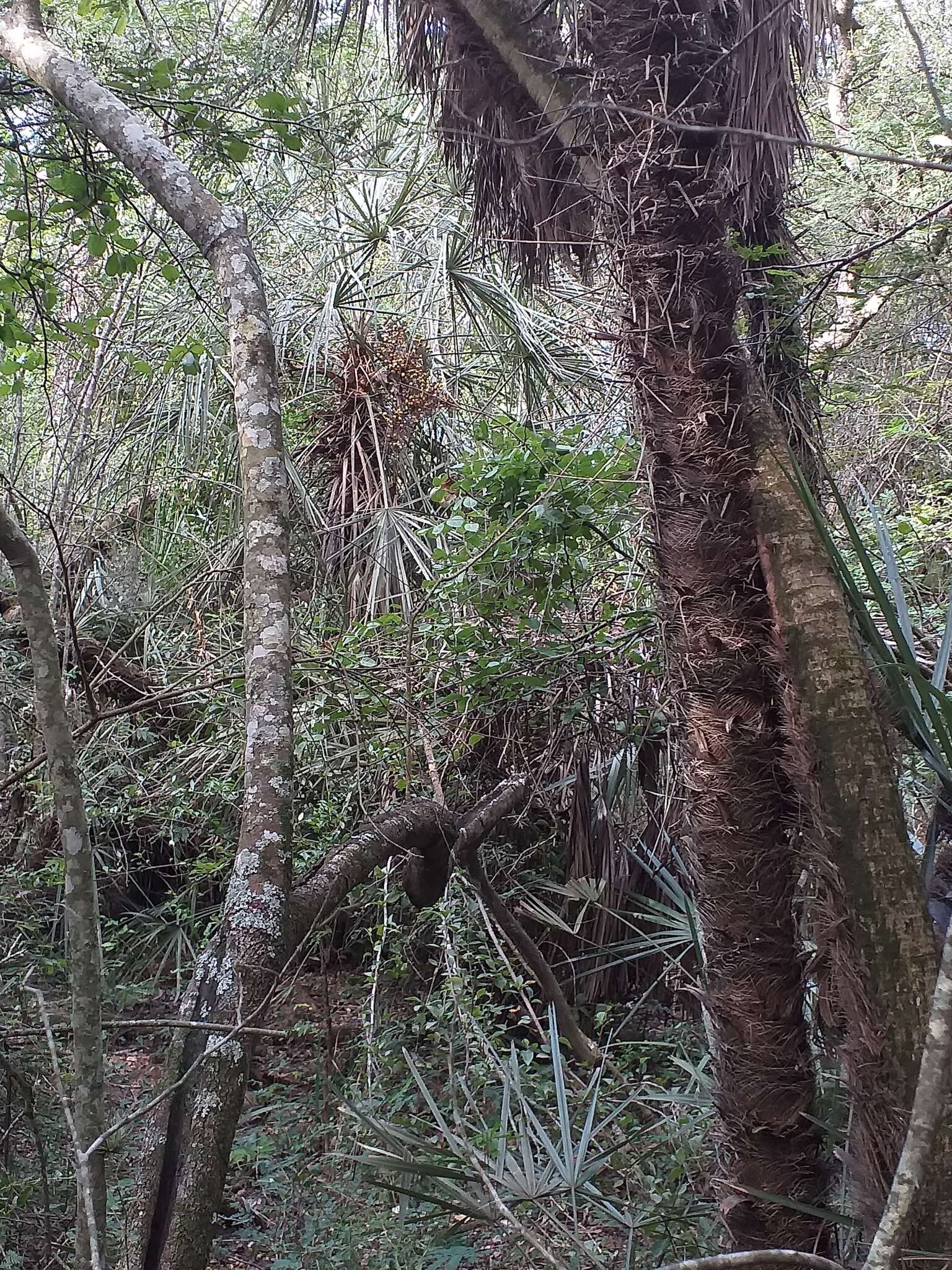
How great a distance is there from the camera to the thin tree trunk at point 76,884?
5.93ft

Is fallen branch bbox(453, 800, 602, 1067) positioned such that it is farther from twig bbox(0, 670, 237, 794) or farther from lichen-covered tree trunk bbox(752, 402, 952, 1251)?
lichen-covered tree trunk bbox(752, 402, 952, 1251)

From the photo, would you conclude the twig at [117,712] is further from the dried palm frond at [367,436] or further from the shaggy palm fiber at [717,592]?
the dried palm frond at [367,436]

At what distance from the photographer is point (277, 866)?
7.11 ft

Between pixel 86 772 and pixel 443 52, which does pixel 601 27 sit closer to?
pixel 443 52

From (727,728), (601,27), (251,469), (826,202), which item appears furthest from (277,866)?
(826,202)

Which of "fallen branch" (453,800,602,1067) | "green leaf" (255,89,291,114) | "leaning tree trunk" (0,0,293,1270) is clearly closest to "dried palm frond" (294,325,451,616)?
"fallen branch" (453,800,602,1067)

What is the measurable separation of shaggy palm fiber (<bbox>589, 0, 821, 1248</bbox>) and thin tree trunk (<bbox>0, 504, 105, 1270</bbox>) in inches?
61.1

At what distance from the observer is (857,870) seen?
85.6 inches

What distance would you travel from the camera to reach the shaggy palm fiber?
245cm

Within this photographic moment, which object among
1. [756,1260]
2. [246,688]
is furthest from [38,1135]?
[756,1260]

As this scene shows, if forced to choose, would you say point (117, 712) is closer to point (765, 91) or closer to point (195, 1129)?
point (195, 1129)

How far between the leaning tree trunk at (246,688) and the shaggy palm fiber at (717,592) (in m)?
1.08

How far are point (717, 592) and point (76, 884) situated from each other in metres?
1.73

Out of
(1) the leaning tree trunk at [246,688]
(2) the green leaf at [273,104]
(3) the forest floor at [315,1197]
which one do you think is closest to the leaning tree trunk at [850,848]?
(3) the forest floor at [315,1197]
